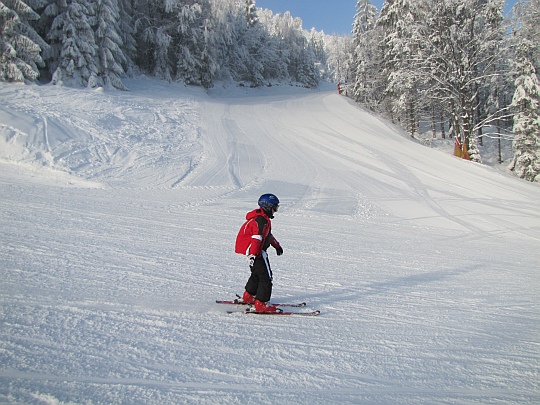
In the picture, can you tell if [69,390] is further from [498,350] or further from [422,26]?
[422,26]

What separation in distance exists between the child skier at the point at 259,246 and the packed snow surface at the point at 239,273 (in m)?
0.38

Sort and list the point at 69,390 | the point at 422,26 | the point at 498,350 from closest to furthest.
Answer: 1. the point at 69,390
2. the point at 498,350
3. the point at 422,26

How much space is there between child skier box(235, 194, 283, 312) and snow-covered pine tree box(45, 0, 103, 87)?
21.8 m

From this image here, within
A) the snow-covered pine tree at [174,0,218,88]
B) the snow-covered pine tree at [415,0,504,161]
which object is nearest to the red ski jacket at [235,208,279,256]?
the snow-covered pine tree at [415,0,504,161]

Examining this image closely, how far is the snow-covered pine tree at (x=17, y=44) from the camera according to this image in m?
18.0

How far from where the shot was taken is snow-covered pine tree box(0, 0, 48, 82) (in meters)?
18.0

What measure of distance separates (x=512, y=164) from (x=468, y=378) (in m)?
29.4

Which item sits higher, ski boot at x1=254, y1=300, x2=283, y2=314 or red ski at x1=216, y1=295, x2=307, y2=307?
ski boot at x1=254, y1=300, x2=283, y2=314

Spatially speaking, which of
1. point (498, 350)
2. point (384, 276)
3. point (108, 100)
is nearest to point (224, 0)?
point (108, 100)

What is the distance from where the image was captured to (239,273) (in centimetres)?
583

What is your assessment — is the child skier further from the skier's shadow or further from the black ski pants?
the skier's shadow

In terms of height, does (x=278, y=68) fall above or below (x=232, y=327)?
above

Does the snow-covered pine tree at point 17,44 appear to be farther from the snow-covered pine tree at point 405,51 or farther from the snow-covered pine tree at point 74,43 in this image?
the snow-covered pine tree at point 405,51

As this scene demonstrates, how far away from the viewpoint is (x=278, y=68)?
204 feet
